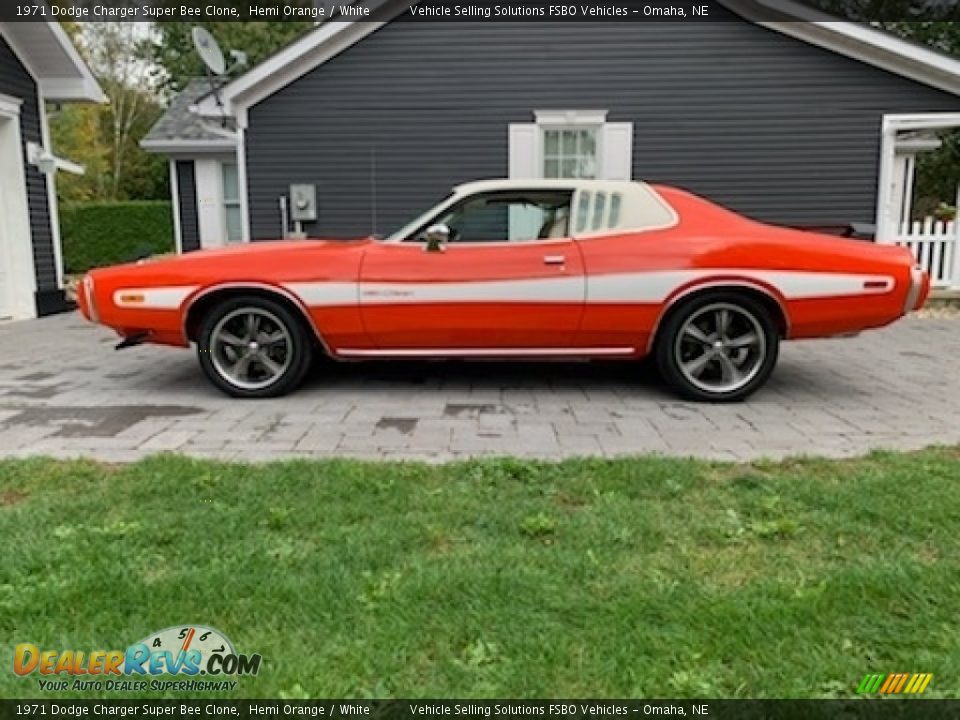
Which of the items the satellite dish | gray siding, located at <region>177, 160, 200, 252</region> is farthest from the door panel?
gray siding, located at <region>177, 160, 200, 252</region>

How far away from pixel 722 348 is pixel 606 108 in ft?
20.4

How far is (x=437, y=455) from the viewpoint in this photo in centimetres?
381

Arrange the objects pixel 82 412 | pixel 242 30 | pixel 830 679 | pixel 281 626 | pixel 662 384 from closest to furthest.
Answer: pixel 830 679 < pixel 281 626 < pixel 82 412 < pixel 662 384 < pixel 242 30

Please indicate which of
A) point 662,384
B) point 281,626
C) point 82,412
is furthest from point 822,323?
point 82,412

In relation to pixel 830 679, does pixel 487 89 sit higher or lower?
higher

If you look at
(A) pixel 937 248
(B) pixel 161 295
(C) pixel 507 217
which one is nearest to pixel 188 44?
(A) pixel 937 248

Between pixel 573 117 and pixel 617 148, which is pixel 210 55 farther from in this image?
pixel 617 148

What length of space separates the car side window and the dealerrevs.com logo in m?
3.41

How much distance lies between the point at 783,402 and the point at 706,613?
3142 mm

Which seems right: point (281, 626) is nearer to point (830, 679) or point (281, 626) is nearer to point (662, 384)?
point (830, 679)

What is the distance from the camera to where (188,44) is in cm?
3328

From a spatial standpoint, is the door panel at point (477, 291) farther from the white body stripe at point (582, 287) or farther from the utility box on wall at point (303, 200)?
the utility box on wall at point (303, 200)

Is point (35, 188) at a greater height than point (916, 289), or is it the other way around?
point (35, 188)

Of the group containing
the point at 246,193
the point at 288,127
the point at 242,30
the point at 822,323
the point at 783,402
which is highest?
the point at 242,30
